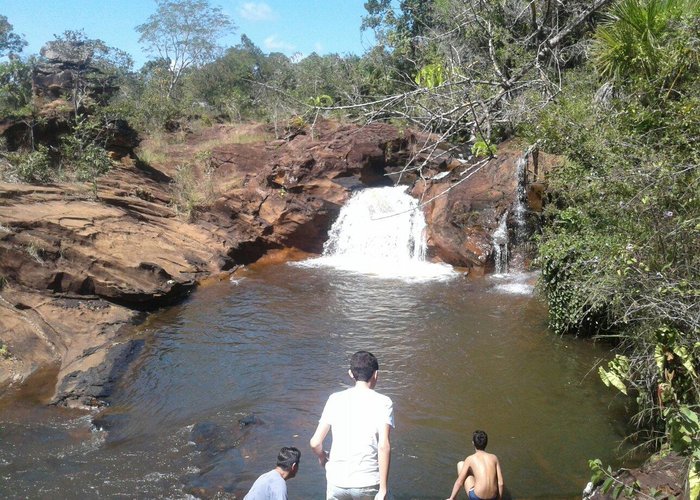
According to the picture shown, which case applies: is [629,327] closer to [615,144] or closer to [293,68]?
[615,144]

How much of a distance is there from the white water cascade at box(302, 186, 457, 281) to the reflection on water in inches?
121

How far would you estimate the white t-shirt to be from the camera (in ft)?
12.7

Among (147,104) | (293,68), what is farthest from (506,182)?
(293,68)

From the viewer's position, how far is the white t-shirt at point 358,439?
3859 millimetres

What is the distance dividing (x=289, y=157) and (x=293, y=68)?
1406cm

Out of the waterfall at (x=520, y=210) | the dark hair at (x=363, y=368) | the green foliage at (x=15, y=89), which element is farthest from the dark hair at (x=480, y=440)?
the green foliage at (x=15, y=89)

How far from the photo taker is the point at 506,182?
51.3 feet

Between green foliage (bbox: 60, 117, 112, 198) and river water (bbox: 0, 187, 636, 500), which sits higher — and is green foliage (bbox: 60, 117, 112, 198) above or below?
above

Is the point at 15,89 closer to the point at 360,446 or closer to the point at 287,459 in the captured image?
the point at 287,459

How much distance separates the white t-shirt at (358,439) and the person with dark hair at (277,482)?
1.38 ft

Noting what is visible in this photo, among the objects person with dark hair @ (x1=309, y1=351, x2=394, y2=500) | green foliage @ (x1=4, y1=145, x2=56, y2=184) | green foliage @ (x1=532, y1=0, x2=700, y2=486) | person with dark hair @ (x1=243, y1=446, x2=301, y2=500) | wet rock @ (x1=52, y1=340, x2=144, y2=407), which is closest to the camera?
person with dark hair @ (x1=309, y1=351, x2=394, y2=500)

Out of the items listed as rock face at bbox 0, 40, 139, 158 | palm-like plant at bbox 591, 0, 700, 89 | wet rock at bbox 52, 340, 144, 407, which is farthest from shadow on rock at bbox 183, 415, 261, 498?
rock face at bbox 0, 40, 139, 158

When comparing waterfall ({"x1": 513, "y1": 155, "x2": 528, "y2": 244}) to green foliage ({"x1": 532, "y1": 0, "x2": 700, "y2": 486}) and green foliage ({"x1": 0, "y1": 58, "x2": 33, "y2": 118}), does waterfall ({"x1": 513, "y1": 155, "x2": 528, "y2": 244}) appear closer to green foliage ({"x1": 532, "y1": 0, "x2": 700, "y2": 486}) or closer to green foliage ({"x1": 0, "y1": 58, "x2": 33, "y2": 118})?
green foliage ({"x1": 532, "y1": 0, "x2": 700, "y2": 486})

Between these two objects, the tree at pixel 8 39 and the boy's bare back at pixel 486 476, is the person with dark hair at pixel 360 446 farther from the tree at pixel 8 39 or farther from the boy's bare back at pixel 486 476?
the tree at pixel 8 39
